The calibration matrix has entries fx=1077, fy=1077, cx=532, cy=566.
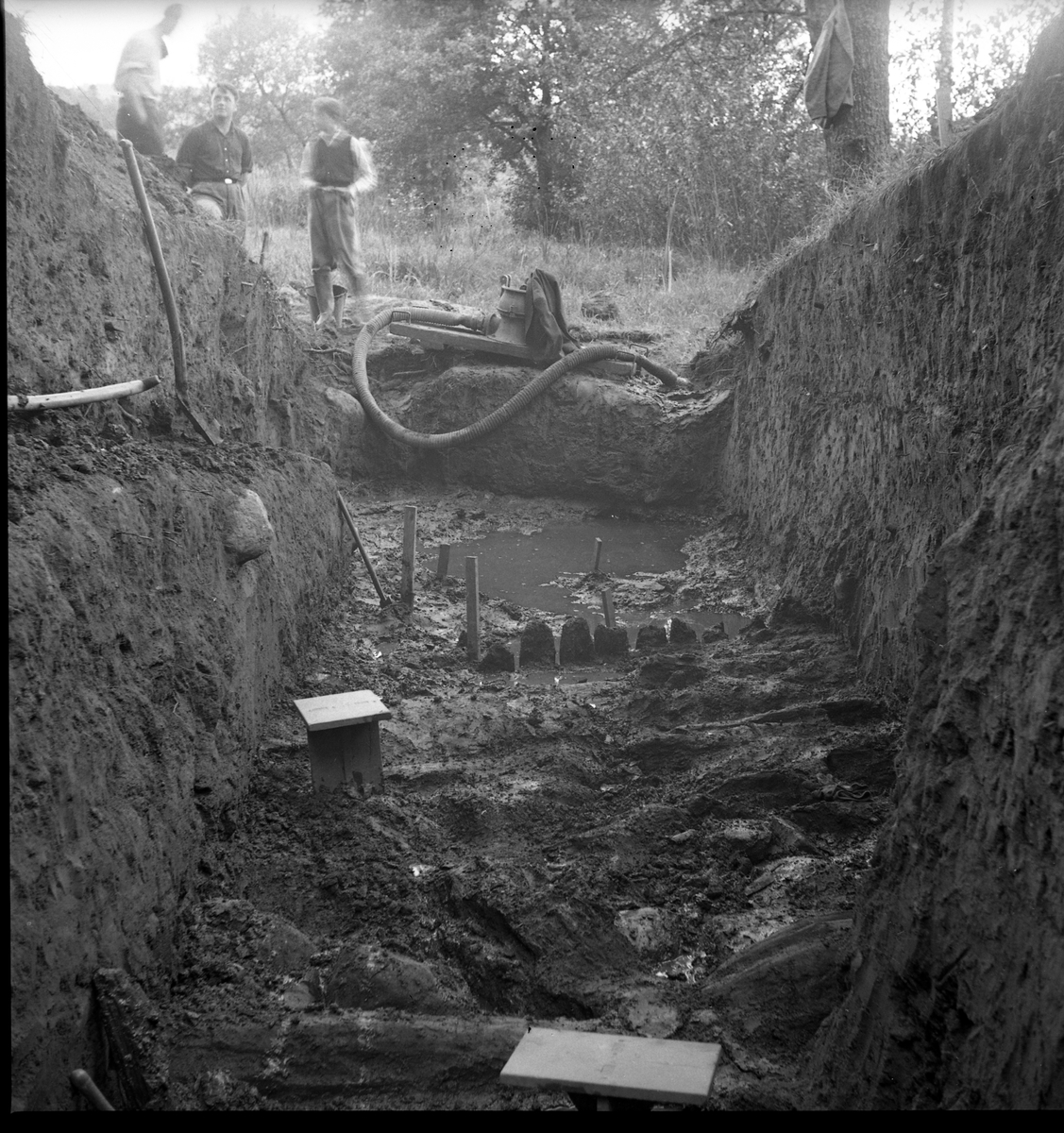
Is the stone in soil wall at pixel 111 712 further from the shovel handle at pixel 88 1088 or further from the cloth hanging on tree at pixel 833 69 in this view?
the cloth hanging on tree at pixel 833 69

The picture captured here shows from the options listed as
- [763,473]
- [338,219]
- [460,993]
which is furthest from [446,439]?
[460,993]

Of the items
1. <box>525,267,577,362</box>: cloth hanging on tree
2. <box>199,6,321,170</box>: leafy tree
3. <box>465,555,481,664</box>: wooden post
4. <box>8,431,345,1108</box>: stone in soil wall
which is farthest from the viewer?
<box>199,6,321,170</box>: leafy tree

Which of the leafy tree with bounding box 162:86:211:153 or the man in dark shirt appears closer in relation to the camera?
the man in dark shirt

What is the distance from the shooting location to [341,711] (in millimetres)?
4777

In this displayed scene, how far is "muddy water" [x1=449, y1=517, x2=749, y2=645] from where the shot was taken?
29.0 feet

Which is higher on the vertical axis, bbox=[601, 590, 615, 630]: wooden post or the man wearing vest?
the man wearing vest

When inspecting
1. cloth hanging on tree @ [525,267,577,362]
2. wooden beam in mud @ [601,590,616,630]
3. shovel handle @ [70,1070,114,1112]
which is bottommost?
shovel handle @ [70,1070,114,1112]

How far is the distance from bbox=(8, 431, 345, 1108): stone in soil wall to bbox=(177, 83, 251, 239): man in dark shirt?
232 inches

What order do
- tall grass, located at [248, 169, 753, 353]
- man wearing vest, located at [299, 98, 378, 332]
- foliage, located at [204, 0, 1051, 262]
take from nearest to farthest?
man wearing vest, located at [299, 98, 378, 332], tall grass, located at [248, 169, 753, 353], foliage, located at [204, 0, 1051, 262]

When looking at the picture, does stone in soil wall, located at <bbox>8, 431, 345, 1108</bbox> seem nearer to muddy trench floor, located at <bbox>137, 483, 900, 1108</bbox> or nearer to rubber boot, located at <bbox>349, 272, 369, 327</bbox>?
muddy trench floor, located at <bbox>137, 483, 900, 1108</bbox>

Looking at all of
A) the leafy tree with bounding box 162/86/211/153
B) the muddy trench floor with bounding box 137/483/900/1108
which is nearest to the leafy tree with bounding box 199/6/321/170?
the leafy tree with bounding box 162/86/211/153

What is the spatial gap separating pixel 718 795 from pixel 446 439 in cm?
745

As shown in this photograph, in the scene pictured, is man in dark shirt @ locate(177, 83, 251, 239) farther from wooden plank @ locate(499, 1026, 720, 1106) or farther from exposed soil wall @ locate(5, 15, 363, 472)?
wooden plank @ locate(499, 1026, 720, 1106)

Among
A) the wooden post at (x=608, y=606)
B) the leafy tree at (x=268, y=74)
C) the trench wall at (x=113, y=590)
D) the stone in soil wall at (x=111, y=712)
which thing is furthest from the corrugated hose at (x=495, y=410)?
the leafy tree at (x=268, y=74)
